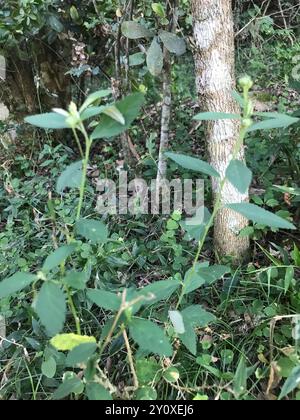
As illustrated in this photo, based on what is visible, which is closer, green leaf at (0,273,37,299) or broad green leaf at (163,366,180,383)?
green leaf at (0,273,37,299)

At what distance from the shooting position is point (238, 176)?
914 millimetres

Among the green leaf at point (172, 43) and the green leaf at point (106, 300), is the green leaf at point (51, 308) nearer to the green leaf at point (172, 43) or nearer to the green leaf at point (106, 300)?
the green leaf at point (106, 300)

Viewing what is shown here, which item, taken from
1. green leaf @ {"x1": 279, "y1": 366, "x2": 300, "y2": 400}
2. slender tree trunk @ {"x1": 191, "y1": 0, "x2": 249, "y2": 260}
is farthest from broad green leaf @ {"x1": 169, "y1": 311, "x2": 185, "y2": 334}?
slender tree trunk @ {"x1": 191, "y1": 0, "x2": 249, "y2": 260}

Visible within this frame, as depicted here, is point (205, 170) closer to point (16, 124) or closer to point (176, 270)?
point (176, 270)

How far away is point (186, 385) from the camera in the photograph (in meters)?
1.19

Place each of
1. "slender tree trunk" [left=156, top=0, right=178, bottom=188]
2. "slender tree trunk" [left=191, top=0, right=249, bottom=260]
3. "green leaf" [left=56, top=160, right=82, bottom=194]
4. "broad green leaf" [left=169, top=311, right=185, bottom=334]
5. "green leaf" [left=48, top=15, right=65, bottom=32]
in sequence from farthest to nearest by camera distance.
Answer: "green leaf" [left=48, top=15, right=65, bottom=32], "slender tree trunk" [left=156, top=0, right=178, bottom=188], "slender tree trunk" [left=191, top=0, right=249, bottom=260], "broad green leaf" [left=169, top=311, right=185, bottom=334], "green leaf" [left=56, top=160, right=82, bottom=194]

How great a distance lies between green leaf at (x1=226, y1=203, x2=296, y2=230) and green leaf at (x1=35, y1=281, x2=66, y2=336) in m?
0.43

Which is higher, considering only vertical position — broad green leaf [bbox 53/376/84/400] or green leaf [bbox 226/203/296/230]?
green leaf [bbox 226/203/296/230]

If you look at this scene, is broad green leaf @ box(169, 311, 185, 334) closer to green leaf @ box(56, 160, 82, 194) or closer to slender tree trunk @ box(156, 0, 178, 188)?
green leaf @ box(56, 160, 82, 194)

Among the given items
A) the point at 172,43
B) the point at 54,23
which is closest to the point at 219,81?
the point at 172,43

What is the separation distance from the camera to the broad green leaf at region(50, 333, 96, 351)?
0.91 metres

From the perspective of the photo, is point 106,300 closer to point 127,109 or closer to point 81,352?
point 81,352

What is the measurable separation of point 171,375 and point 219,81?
2.98 feet
